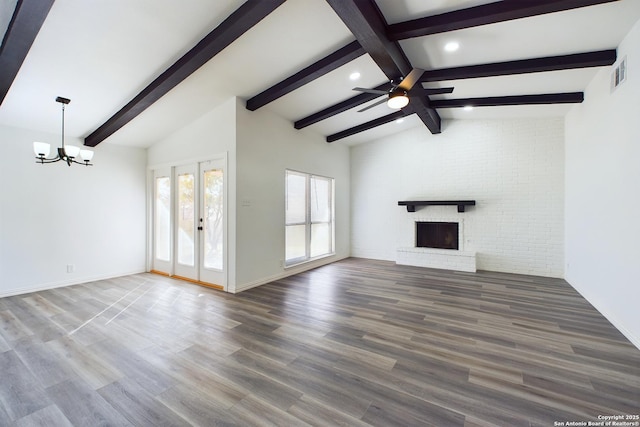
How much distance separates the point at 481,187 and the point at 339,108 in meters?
3.75

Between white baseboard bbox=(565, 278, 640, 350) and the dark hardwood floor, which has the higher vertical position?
white baseboard bbox=(565, 278, 640, 350)

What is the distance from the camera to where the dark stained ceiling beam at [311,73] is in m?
3.49

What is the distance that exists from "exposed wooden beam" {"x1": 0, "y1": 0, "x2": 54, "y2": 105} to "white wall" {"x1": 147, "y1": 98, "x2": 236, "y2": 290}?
7.44ft

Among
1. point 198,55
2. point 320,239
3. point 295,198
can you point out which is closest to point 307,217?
point 295,198

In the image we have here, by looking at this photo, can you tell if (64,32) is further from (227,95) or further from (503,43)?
(503,43)

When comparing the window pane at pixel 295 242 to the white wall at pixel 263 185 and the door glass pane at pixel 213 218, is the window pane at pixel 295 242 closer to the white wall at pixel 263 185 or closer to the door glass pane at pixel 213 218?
the white wall at pixel 263 185

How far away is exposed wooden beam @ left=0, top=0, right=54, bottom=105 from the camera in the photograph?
2.37m

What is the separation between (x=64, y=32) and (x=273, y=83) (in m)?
2.39

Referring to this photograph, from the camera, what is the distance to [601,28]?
2973 millimetres

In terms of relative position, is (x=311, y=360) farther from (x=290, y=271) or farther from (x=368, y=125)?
(x=368, y=125)

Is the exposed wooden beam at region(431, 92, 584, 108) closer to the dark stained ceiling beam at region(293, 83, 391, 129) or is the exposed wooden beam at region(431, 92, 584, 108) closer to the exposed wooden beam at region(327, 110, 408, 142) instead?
the exposed wooden beam at region(327, 110, 408, 142)

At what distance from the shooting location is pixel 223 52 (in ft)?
11.2

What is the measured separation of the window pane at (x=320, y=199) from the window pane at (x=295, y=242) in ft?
1.82

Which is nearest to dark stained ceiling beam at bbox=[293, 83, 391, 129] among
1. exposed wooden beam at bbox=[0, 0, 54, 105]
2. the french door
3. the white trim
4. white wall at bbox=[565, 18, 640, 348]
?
the white trim
